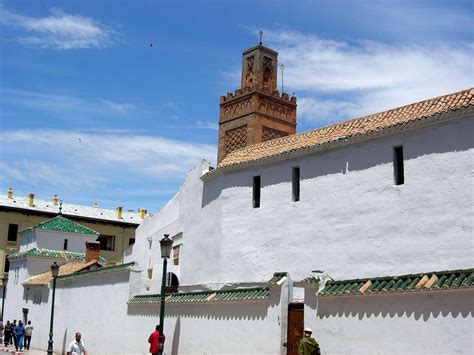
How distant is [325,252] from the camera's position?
14.8 metres

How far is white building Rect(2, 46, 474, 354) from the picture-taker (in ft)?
29.5

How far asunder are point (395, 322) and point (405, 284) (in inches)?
22.4

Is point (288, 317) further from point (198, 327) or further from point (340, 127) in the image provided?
point (340, 127)

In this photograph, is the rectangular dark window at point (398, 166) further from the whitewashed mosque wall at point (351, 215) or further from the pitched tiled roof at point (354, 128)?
the pitched tiled roof at point (354, 128)

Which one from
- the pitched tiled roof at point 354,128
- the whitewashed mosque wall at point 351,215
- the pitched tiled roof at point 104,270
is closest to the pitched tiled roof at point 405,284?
the whitewashed mosque wall at point 351,215

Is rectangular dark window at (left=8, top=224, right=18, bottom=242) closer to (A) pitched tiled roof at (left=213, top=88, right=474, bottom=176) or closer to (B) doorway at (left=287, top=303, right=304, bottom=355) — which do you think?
(A) pitched tiled roof at (left=213, top=88, right=474, bottom=176)

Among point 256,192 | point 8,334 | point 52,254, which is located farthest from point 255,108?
point 8,334

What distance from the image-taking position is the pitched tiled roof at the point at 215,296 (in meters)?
11.6

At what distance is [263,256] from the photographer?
16.7 metres

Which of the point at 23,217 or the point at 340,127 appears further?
the point at 23,217

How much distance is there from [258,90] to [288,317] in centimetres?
1639

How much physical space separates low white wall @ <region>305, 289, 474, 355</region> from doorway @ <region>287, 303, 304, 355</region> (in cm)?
28

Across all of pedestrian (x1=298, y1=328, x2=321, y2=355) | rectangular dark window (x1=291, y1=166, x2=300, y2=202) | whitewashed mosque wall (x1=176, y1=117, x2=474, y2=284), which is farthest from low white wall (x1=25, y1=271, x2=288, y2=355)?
rectangular dark window (x1=291, y1=166, x2=300, y2=202)

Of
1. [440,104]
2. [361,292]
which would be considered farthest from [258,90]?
[361,292]
